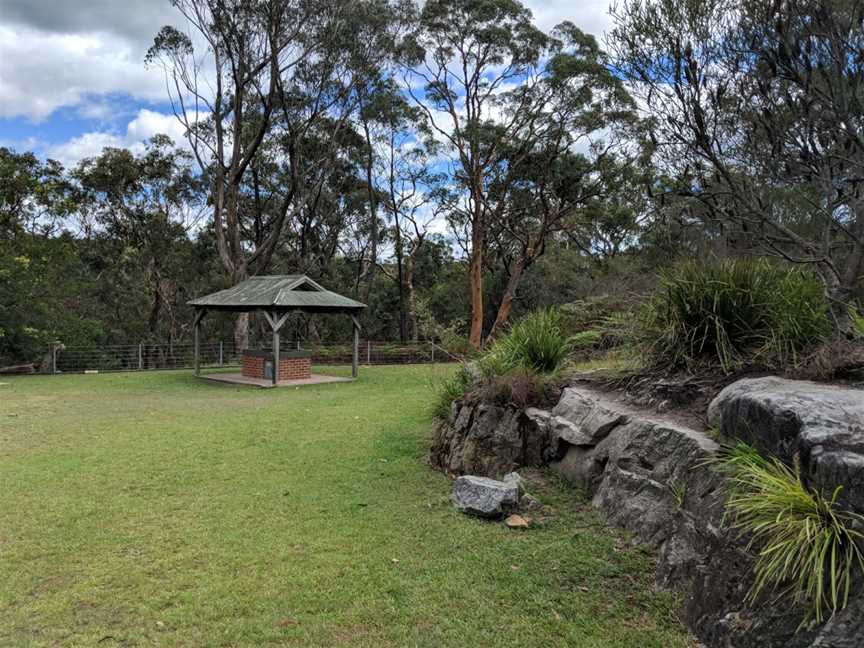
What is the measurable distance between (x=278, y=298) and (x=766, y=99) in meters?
11.1

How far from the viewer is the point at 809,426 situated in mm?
2770

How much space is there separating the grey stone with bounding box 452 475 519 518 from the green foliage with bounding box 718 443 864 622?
1790 mm

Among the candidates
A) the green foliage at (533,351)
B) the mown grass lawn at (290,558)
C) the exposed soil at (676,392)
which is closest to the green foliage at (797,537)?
the mown grass lawn at (290,558)

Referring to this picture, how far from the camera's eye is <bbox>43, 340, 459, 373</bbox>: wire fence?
17.8 meters

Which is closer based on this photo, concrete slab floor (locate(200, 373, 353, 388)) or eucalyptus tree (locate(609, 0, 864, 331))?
eucalyptus tree (locate(609, 0, 864, 331))

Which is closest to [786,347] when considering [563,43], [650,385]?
[650,385]

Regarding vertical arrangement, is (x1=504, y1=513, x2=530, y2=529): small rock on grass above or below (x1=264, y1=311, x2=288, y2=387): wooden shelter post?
below

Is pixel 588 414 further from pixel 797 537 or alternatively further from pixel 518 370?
pixel 797 537

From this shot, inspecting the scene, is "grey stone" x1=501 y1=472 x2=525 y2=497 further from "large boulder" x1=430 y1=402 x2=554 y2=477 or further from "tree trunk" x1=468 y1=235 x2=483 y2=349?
Answer: "tree trunk" x1=468 y1=235 x2=483 y2=349

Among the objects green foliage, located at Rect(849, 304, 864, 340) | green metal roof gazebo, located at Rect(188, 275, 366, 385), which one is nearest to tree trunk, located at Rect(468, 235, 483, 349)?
green metal roof gazebo, located at Rect(188, 275, 366, 385)

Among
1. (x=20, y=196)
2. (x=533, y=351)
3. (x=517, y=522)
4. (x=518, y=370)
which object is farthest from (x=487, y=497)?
(x=20, y=196)

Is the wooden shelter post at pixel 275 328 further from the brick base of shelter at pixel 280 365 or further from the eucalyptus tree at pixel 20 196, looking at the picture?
the eucalyptus tree at pixel 20 196

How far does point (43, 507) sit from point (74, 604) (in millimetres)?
2059

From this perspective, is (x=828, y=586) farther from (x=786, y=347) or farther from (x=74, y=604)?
(x=74, y=604)
